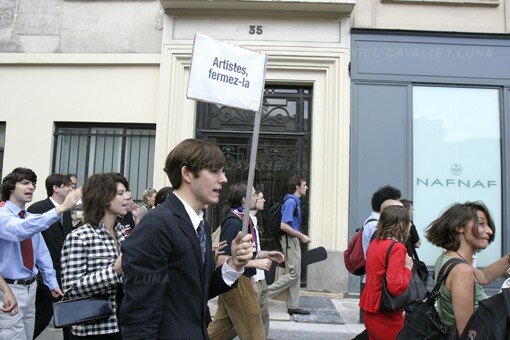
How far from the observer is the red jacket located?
3625 millimetres

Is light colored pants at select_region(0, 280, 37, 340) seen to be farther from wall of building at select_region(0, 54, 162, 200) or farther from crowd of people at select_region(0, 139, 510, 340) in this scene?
Answer: wall of building at select_region(0, 54, 162, 200)

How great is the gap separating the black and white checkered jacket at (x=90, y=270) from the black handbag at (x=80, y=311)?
2.8 inches

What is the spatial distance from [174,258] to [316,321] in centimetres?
504

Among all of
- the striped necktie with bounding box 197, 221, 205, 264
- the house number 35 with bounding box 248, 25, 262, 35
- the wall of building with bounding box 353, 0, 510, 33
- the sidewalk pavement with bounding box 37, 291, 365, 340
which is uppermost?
the wall of building with bounding box 353, 0, 510, 33

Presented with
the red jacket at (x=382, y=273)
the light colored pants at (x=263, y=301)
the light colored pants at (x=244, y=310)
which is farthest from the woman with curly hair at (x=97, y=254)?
the light colored pants at (x=263, y=301)

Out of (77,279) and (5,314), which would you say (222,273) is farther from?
(5,314)

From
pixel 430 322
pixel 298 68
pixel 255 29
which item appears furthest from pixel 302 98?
pixel 430 322

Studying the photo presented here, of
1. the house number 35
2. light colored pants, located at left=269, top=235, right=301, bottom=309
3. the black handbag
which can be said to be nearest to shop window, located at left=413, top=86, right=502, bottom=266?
light colored pants, located at left=269, top=235, right=301, bottom=309

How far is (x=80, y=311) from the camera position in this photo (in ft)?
8.89

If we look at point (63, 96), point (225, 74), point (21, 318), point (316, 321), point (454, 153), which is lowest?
point (316, 321)

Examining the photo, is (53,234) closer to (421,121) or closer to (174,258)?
(174,258)

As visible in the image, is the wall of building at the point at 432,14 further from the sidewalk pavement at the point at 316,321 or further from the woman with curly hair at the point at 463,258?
the woman with curly hair at the point at 463,258

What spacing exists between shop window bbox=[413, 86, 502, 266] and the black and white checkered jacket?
22.3 ft

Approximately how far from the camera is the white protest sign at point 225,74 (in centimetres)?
315
